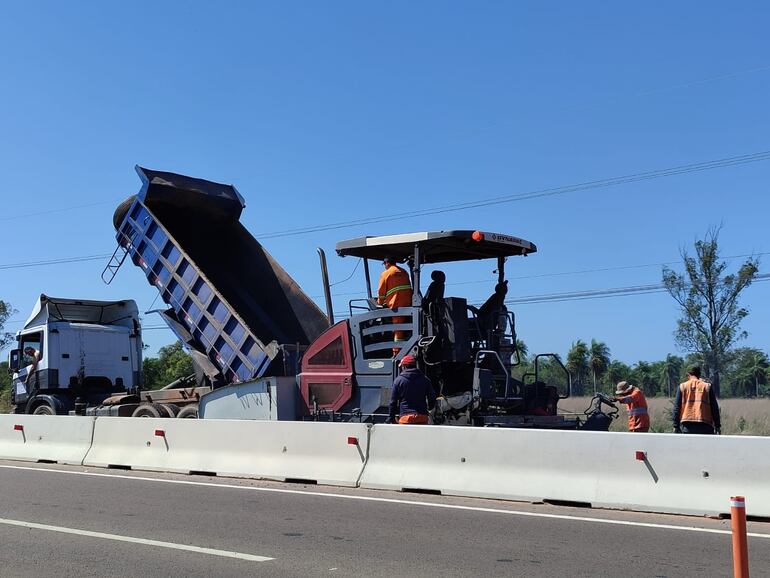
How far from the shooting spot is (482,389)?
1087 centimetres

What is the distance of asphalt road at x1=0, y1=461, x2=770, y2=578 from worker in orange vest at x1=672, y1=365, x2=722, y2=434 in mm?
3456

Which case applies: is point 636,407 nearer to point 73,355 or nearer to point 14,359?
point 73,355

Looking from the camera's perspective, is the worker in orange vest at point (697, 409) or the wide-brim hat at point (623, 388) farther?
the wide-brim hat at point (623, 388)

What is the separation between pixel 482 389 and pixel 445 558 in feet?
15.3

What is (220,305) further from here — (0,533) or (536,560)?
(536,560)

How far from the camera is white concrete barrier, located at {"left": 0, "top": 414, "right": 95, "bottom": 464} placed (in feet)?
43.3

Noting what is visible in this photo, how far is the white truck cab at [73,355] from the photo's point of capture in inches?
696

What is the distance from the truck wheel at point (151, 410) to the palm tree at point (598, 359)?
2092 inches

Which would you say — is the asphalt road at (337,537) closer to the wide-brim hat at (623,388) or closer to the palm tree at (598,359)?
the wide-brim hat at (623,388)

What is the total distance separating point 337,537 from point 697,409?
6082mm

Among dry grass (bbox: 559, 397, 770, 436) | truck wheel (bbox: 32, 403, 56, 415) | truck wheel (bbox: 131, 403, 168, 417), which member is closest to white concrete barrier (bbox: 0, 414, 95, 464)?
truck wheel (bbox: 131, 403, 168, 417)

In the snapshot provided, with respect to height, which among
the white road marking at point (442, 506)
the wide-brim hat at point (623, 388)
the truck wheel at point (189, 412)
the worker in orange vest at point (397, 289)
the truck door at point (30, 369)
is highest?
the worker in orange vest at point (397, 289)

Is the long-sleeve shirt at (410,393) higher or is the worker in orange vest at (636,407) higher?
the long-sleeve shirt at (410,393)

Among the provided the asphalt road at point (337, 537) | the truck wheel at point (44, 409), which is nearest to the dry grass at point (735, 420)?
the asphalt road at point (337, 537)
